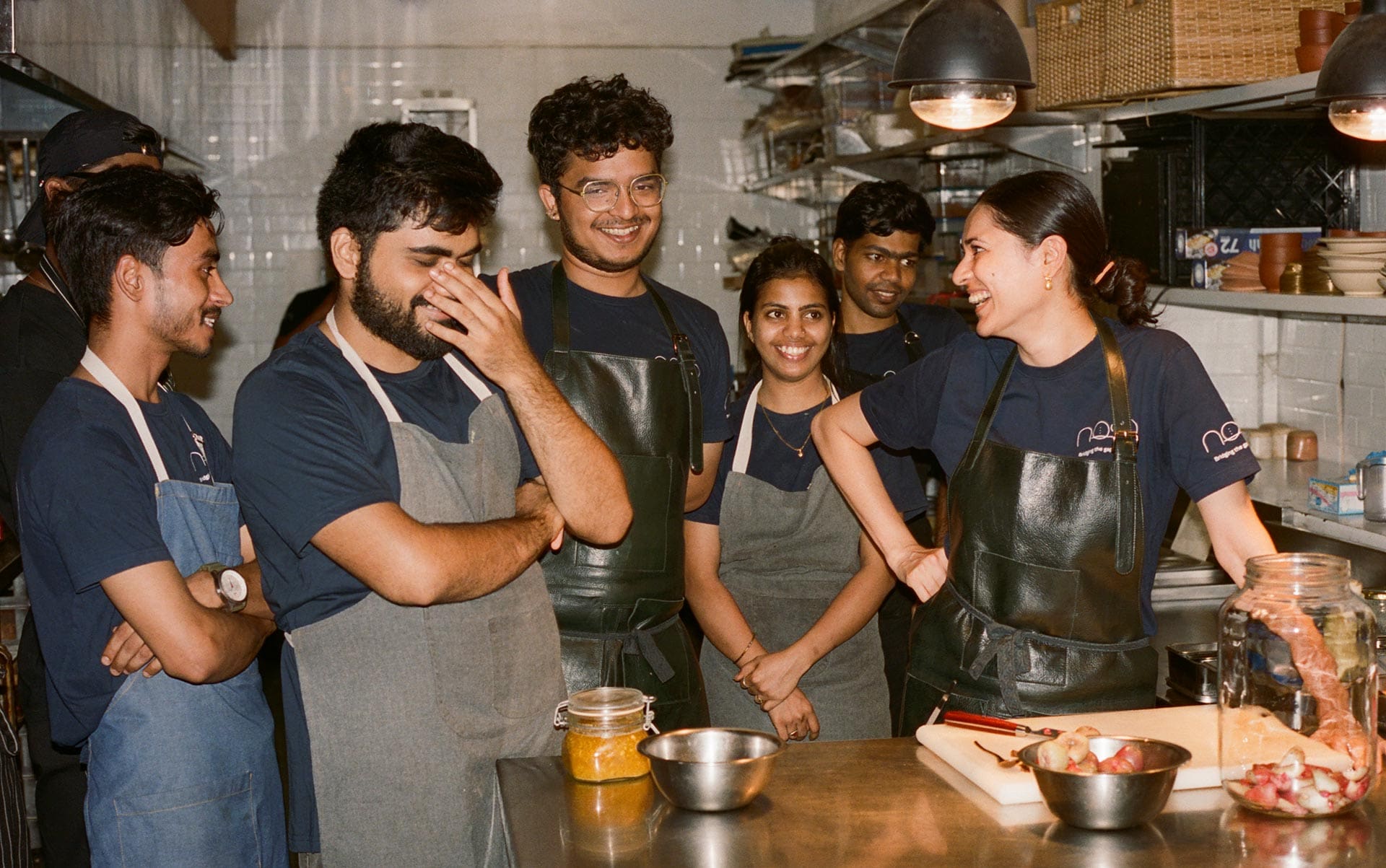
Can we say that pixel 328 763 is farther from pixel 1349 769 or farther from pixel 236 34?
pixel 236 34

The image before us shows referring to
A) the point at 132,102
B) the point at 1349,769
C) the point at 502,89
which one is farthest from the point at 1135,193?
the point at 502,89

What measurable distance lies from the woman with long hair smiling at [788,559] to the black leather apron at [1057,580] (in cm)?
68

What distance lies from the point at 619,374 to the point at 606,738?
3.42 ft

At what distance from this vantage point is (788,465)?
333cm

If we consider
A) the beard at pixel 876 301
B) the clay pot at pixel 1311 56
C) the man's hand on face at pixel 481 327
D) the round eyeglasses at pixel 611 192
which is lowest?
the man's hand on face at pixel 481 327

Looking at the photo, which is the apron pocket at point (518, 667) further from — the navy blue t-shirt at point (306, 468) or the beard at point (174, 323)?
the beard at point (174, 323)

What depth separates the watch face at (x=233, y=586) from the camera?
7.85 ft

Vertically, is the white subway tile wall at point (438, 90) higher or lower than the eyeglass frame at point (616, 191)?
higher

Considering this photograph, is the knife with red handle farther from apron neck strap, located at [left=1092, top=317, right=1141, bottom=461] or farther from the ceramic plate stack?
the ceramic plate stack

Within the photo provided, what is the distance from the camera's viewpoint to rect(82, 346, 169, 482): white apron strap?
7.85 ft

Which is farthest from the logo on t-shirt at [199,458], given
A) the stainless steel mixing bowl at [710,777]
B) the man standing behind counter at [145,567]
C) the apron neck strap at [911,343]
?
the apron neck strap at [911,343]

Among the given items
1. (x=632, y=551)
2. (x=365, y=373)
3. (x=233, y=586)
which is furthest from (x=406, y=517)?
(x=632, y=551)

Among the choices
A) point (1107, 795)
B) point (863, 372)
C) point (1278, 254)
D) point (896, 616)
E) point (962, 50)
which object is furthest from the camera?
point (863, 372)

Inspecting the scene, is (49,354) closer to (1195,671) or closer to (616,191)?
(616,191)
